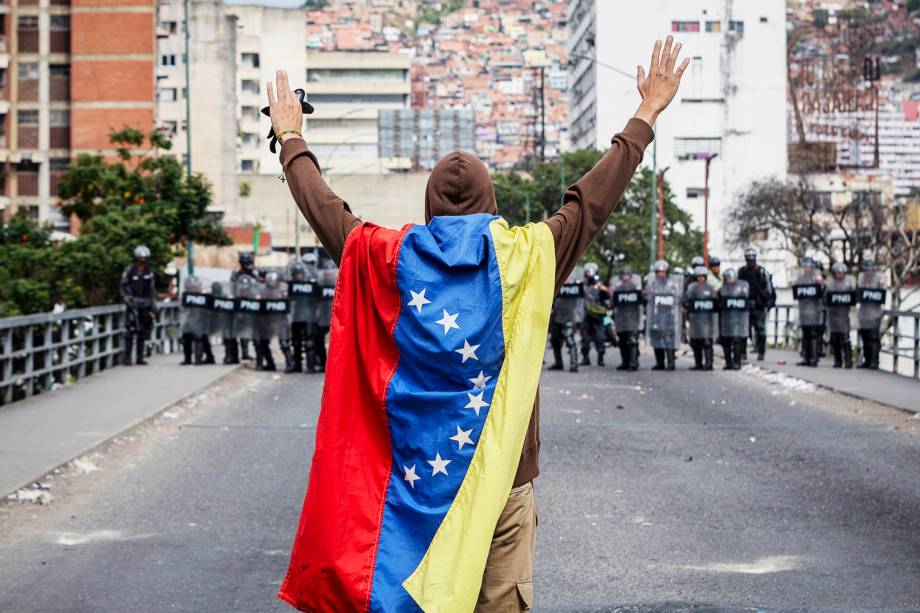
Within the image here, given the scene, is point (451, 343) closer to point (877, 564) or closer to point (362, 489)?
point (362, 489)

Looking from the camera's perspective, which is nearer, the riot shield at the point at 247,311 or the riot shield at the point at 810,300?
the riot shield at the point at 247,311

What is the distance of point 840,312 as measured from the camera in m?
26.2

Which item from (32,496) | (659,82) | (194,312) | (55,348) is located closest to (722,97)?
(194,312)

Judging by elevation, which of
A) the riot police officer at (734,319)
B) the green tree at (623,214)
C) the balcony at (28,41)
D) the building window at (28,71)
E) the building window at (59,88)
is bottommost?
the riot police officer at (734,319)

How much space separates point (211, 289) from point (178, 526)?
1737cm

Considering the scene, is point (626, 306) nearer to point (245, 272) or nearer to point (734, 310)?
point (734, 310)

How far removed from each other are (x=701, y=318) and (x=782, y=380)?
357 cm

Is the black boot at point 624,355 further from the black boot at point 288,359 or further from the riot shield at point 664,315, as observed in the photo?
the black boot at point 288,359

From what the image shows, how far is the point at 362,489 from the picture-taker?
4207 mm

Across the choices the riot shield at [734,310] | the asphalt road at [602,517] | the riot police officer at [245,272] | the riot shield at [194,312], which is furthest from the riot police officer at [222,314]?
the asphalt road at [602,517]

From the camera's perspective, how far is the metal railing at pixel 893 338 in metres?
22.4

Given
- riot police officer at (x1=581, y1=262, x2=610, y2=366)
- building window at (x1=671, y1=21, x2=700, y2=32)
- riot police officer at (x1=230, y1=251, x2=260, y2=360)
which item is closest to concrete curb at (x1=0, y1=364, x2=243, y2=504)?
riot police officer at (x1=230, y1=251, x2=260, y2=360)

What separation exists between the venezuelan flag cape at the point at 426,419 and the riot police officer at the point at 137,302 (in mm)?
21693

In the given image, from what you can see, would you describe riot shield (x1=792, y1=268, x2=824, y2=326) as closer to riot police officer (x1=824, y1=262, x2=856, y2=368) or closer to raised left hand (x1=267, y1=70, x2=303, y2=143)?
A: riot police officer (x1=824, y1=262, x2=856, y2=368)
